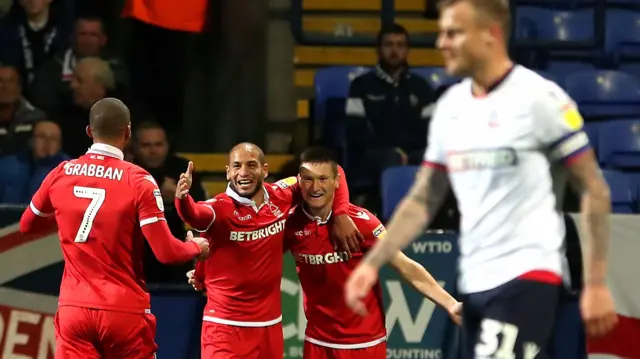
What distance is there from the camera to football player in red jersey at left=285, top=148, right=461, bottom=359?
5.32 meters

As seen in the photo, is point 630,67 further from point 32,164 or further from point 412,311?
point 32,164

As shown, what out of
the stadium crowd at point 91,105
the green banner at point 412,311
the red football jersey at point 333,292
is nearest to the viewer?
the red football jersey at point 333,292

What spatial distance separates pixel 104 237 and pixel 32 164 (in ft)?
8.28

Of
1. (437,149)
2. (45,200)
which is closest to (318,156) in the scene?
(45,200)

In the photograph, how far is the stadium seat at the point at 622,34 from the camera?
31.6 feet

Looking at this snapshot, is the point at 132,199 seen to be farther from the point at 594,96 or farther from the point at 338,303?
the point at 594,96

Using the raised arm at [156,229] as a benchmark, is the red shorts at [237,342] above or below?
below

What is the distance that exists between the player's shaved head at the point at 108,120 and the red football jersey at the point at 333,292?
1148mm

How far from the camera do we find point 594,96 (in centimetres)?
899

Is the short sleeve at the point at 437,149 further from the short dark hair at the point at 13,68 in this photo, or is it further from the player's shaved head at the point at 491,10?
the short dark hair at the point at 13,68

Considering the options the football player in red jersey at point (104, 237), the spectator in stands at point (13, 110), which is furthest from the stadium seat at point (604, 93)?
the football player in red jersey at point (104, 237)

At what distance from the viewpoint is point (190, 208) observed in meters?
5.14

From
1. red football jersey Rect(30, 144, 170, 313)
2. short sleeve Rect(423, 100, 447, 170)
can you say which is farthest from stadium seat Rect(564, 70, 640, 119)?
short sleeve Rect(423, 100, 447, 170)

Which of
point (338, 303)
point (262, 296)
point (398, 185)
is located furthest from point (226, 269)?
point (398, 185)
